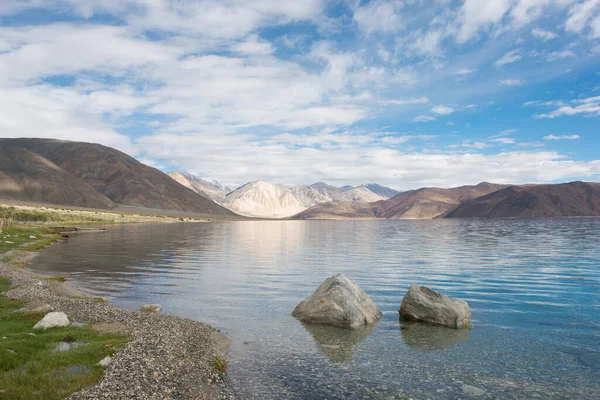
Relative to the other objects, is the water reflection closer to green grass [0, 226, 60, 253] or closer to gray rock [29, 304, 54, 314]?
gray rock [29, 304, 54, 314]

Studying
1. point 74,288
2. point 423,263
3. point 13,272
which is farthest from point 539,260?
point 13,272

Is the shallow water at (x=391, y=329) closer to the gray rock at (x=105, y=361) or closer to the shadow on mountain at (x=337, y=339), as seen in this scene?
the shadow on mountain at (x=337, y=339)

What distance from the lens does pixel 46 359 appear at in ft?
50.5

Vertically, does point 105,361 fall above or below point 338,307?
below

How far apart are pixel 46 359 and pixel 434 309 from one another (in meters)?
19.2

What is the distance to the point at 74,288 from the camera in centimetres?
3422

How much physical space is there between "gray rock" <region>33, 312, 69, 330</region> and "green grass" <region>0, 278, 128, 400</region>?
0.36 metres

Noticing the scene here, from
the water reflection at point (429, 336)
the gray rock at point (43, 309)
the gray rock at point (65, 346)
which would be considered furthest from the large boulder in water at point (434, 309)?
the gray rock at point (43, 309)

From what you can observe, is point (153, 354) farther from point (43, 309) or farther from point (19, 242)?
point (19, 242)

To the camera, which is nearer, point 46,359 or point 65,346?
point 46,359

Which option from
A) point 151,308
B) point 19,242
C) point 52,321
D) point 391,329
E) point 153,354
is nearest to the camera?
point 153,354

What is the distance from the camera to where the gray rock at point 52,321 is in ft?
63.7

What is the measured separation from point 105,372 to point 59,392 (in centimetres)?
179

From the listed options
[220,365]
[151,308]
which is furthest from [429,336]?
[151,308]
